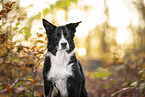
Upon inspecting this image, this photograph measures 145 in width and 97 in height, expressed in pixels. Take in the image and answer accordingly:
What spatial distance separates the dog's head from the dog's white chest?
0.13m

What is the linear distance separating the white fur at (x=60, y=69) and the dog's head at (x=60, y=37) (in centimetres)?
12

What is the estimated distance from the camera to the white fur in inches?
127

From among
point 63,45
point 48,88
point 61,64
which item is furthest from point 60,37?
point 48,88

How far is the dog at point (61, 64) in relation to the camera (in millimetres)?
3213

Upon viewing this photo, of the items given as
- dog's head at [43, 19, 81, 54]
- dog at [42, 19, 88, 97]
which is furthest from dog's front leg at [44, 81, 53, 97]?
dog's head at [43, 19, 81, 54]

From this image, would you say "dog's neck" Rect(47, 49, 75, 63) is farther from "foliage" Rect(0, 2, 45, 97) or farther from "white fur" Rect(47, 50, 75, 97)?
"foliage" Rect(0, 2, 45, 97)

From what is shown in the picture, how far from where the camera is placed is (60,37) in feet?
10.4

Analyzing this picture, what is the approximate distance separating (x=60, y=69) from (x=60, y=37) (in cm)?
63

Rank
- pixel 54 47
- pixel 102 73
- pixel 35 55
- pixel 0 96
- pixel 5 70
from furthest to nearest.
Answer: pixel 102 73 < pixel 5 70 < pixel 0 96 < pixel 35 55 < pixel 54 47

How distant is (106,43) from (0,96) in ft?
45.5

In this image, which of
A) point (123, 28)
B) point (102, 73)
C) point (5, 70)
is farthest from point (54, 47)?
point (123, 28)

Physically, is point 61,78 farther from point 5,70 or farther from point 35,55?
Result: point 5,70

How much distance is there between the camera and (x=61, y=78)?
3.23m

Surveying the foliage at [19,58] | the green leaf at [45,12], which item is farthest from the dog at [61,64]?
the green leaf at [45,12]
